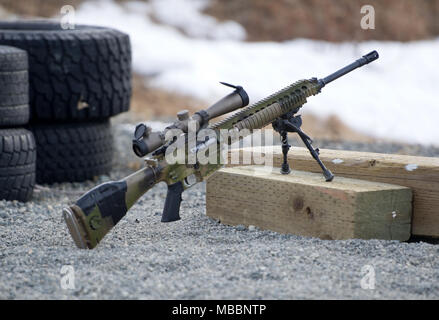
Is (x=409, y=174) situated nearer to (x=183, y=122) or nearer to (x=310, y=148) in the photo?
(x=310, y=148)

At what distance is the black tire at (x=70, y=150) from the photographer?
6879 millimetres

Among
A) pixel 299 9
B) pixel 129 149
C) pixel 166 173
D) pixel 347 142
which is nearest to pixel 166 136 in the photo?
pixel 166 173

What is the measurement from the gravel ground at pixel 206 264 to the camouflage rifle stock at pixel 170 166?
186 millimetres

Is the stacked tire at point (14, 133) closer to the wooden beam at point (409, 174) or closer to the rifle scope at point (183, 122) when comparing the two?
the rifle scope at point (183, 122)

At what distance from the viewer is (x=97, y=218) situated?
162 inches

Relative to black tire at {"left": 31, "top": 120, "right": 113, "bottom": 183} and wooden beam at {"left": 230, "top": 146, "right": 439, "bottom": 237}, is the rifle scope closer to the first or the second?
wooden beam at {"left": 230, "top": 146, "right": 439, "bottom": 237}

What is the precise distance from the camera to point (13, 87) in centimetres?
604

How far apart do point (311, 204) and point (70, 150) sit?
327cm

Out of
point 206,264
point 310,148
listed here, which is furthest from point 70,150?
point 206,264

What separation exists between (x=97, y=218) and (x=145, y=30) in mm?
13864

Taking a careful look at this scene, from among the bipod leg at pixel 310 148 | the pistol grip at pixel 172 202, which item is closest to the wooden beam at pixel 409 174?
the bipod leg at pixel 310 148

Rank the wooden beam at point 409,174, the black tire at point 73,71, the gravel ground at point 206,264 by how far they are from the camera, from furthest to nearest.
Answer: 1. the black tire at point 73,71
2. the wooden beam at point 409,174
3. the gravel ground at point 206,264

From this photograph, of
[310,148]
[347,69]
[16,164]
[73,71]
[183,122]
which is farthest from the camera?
[73,71]

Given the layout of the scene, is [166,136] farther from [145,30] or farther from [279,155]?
[145,30]
